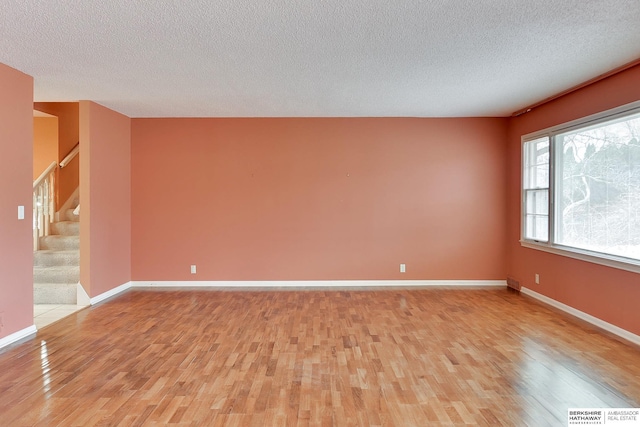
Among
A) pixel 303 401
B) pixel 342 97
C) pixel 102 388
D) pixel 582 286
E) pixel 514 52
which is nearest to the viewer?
pixel 303 401

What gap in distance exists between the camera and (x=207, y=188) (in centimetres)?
618

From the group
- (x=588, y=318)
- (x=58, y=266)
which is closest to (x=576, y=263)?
(x=588, y=318)

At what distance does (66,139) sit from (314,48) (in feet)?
18.2

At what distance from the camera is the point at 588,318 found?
4.29m

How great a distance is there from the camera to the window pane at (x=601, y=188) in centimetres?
379

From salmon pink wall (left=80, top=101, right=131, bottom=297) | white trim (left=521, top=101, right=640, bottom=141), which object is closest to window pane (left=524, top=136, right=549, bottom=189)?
white trim (left=521, top=101, right=640, bottom=141)

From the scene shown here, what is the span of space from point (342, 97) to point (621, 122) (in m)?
2.97

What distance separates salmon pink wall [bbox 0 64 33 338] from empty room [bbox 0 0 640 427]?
0.02 meters

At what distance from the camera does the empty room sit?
269cm

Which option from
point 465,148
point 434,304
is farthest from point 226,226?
point 465,148

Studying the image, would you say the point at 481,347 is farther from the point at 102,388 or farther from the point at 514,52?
the point at 102,388

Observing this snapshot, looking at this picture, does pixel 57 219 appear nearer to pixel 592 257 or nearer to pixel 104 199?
pixel 104 199

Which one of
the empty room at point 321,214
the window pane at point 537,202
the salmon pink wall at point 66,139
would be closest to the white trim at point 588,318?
the empty room at point 321,214

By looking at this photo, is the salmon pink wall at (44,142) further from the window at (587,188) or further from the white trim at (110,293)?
the window at (587,188)
